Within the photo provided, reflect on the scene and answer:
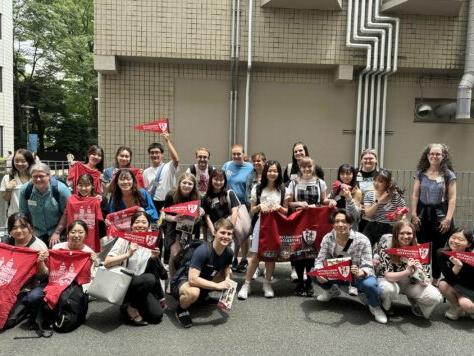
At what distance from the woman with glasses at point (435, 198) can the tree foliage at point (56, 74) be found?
3242 cm

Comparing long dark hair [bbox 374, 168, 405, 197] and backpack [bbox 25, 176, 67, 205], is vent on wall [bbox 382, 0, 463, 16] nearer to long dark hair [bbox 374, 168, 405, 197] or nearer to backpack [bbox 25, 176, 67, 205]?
long dark hair [bbox 374, 168, 405, 197]

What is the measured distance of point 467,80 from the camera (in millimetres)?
8914

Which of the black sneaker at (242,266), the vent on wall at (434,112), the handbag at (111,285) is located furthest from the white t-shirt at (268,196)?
the vent on wall at (434,112)

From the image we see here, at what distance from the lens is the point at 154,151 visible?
6066mm

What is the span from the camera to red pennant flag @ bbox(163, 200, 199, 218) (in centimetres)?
509

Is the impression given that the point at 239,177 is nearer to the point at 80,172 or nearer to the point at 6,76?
the point at 80,172

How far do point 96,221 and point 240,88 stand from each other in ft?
17.6

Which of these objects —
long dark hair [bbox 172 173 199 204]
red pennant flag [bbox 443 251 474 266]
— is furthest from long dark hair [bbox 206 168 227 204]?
red pennant flag [bbox 443 251 474 266]

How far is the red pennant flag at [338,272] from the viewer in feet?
15.1

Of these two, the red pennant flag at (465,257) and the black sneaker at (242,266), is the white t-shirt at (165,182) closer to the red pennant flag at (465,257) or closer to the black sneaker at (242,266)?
the black sneaker at (242,266)

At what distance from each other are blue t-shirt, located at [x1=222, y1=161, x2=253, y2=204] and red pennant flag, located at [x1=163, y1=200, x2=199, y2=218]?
97 centimetres

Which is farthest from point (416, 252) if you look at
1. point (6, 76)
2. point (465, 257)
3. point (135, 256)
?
point (6, 76)

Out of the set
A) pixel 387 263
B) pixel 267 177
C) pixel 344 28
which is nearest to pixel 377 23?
pixel 344 28

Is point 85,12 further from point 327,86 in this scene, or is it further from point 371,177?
point 371,177
